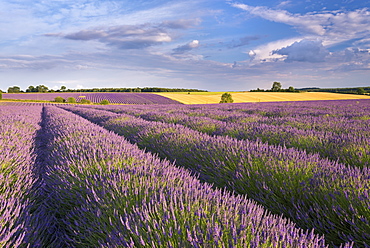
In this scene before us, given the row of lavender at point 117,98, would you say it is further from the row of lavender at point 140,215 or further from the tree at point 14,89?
the tree at point 14,89

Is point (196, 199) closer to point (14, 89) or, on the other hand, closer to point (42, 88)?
point (42, 88)

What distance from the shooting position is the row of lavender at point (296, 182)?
1782mm

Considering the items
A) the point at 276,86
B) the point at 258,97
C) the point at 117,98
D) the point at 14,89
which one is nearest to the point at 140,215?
the point at 258,97

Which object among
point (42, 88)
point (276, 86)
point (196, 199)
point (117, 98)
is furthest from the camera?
point (42, 88)

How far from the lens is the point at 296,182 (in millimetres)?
2303

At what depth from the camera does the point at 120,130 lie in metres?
5.72

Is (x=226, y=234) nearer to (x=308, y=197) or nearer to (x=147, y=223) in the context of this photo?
(x=147, y=223)

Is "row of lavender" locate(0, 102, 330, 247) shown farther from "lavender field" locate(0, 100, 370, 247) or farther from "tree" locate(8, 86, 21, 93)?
"tree" locate(8, 86, 21, 93)

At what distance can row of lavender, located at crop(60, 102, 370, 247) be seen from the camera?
70.2 inches

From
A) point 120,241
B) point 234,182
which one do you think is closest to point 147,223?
point 120,241

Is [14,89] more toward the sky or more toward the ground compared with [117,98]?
more toward the sky

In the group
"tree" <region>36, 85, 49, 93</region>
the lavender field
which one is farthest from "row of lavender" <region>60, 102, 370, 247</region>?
"tree" <region>36, 85, 49, 93</region>

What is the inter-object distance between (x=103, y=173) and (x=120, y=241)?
100cm

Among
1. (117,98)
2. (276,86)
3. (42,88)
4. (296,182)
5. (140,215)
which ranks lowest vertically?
(296,182)
